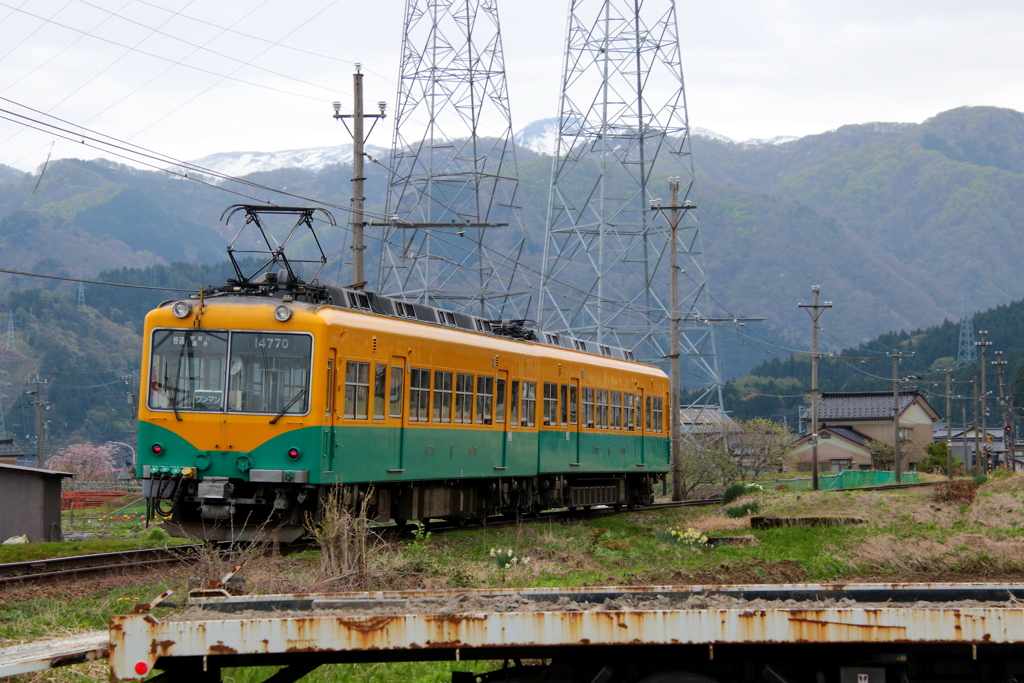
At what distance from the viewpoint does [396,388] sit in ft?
49.5

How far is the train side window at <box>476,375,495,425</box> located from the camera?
17.5 meters

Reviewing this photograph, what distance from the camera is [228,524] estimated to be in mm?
13359

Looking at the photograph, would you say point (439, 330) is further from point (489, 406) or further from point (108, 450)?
point (108, 450)

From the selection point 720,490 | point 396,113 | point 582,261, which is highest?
point 582,261

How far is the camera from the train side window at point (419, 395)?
15.5 m

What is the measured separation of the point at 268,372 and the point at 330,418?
36.1 inches

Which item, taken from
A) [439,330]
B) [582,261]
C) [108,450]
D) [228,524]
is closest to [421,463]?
[439,330]

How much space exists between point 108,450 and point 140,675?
9166cm

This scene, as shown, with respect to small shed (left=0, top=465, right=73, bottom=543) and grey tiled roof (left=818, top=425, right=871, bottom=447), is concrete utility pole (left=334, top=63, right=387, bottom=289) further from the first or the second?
grey tiled roof (left=818, top=425, right=871, bottom=447)

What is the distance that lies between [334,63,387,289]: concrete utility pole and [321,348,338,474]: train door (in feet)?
16.0

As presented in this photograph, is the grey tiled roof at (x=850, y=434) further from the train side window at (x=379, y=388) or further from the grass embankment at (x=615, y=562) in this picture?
the train side window at (x=379, y=388)

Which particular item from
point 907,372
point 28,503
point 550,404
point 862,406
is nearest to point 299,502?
point 550,404

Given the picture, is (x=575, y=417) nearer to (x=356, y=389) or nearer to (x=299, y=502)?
(x=356, y=389)

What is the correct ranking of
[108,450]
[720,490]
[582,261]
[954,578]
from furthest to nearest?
[582,261] → [108,450] → [720,490] → [954,578]
